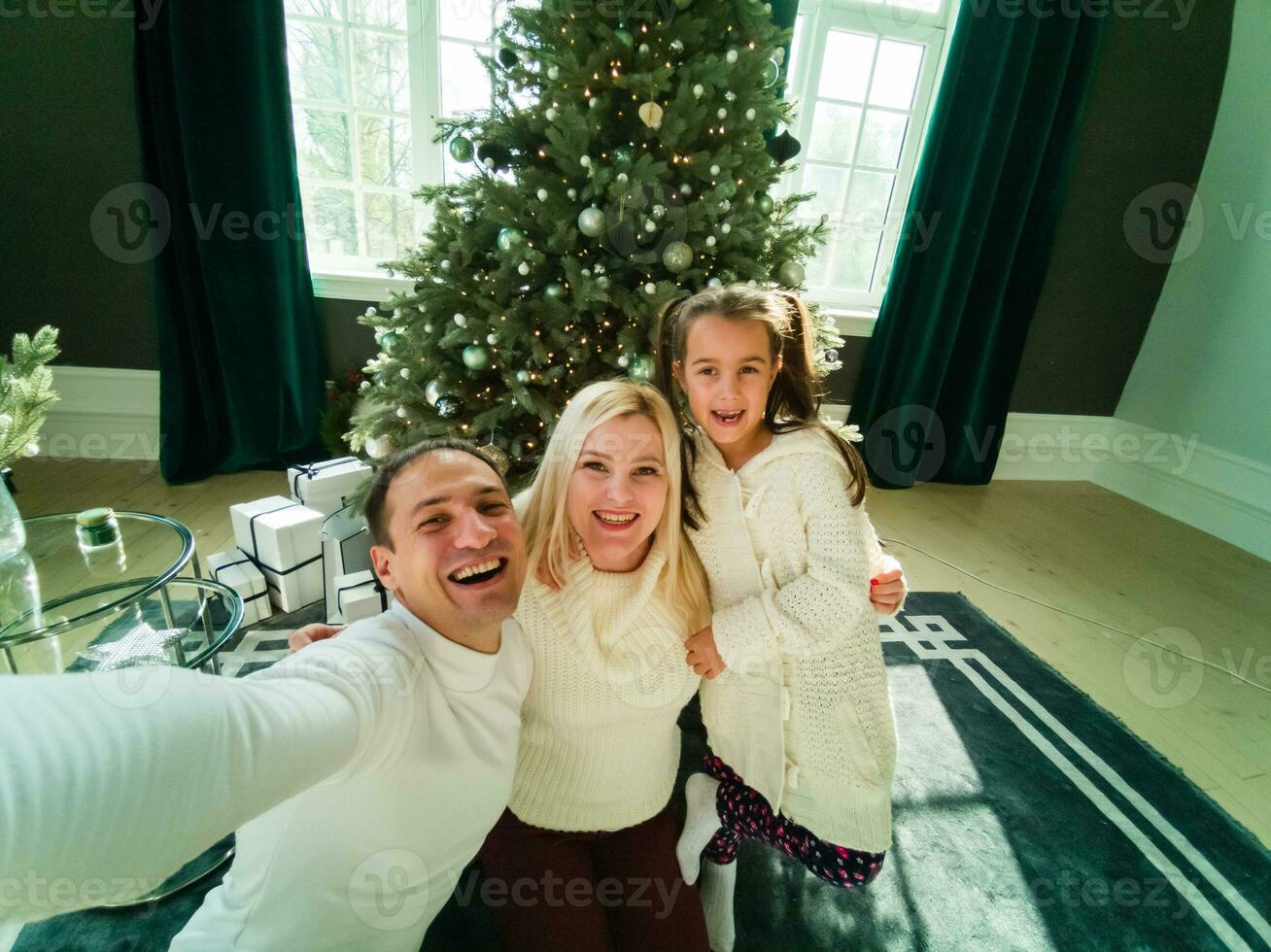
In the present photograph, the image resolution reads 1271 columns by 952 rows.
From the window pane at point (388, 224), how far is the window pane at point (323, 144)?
0.18m

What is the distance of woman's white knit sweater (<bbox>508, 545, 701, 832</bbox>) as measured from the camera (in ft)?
3.19

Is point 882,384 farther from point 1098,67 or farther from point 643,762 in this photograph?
point 643,762

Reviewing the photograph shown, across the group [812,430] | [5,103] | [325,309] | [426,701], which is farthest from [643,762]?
[5,103]

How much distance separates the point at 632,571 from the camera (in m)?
1.05

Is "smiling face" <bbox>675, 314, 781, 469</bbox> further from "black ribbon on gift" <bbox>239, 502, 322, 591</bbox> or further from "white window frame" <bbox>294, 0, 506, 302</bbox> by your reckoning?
"white window frame" <bbox>294, 0, 506, 302</bbox>

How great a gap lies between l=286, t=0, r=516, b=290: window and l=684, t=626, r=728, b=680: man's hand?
2413 millimetres

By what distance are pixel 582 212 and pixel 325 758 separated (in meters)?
1.36

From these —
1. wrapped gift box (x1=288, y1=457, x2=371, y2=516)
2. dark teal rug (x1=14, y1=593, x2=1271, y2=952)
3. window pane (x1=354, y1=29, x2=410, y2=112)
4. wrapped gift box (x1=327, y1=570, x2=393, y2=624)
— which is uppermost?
window pane (x1=354, y1=29, x2=410, y2=112)

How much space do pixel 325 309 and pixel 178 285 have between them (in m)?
0.55

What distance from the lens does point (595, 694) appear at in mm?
974

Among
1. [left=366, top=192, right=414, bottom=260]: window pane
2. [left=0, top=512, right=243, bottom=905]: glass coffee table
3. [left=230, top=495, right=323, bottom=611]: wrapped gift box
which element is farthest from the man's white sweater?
[left=366, top=192, right=414, bottom=260]: window pane

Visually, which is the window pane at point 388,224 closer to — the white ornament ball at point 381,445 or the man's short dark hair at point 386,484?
the white ornament ball at point 381,445

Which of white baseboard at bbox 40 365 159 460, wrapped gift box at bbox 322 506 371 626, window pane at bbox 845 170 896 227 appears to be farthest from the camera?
window pane at bbox 845 170 896 227

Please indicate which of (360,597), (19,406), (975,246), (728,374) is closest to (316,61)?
(19,406)
